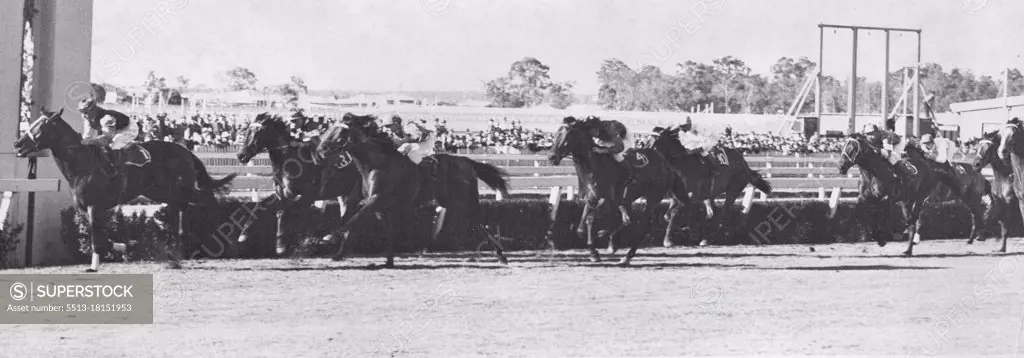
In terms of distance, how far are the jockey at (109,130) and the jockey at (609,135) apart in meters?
5.06

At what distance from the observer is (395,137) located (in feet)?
46.7

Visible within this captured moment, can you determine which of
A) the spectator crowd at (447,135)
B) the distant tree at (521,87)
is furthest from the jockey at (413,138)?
the distant tree at (521,87)

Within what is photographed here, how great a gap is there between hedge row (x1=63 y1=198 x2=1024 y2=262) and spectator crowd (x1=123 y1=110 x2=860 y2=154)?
1306mm

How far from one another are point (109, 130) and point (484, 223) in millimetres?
4201

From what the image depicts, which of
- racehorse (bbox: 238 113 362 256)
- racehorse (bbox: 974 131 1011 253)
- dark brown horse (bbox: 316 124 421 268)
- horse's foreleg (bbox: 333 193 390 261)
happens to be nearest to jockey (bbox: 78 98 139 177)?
racehorse (bbox: 238 113 362 256)

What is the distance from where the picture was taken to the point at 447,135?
82.8ft

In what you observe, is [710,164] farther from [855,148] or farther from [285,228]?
[285,228]

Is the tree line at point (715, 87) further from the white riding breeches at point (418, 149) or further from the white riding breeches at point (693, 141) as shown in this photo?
the white riding breeches at point (418, 149)

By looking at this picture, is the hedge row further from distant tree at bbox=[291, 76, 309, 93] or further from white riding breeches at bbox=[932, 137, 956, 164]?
distant tree at bbox=[291, 76, 309, 93]

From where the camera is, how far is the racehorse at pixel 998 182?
648 inches

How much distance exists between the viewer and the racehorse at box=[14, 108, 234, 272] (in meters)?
11.6

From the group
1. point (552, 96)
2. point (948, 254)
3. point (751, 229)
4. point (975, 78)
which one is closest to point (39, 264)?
point (751, 229)

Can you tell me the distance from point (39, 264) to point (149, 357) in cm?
594

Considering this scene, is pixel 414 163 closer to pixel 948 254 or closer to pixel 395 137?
pixel 395 137
